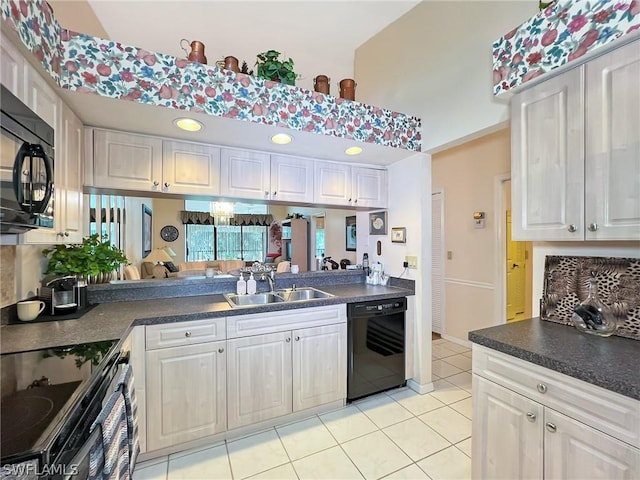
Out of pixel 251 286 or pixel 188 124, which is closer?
pixel 188 124

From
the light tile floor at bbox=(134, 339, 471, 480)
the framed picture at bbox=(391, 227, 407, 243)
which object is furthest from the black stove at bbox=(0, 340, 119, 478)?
the framed picture at bbox=(391, 227, 407, 243)

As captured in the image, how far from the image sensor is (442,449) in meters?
1.93

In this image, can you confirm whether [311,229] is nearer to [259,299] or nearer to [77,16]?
[259,299]

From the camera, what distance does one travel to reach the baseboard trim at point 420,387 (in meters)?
2.66

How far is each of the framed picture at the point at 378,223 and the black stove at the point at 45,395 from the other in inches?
98.6

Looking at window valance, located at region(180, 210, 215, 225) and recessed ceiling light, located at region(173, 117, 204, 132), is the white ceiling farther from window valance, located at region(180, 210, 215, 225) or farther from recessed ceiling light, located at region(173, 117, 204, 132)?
window valance, located at region(180, 210, 215, 225)

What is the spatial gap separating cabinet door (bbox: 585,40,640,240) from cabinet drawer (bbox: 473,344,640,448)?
703 millimetres

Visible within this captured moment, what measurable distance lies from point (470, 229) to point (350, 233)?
1640 mm

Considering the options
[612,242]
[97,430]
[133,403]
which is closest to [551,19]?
[612,242]

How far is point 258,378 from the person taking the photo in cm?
210

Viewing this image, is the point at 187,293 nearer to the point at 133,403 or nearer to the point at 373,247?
the point at 133,403

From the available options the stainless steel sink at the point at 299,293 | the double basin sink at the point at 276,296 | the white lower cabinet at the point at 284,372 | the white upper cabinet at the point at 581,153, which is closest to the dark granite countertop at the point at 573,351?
the white upper cabinet at the point at 581,153

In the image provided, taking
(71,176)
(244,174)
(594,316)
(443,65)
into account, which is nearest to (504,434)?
(594,316)

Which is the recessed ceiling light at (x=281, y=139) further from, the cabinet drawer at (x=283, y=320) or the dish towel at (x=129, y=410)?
the dish towel at (x=129, y=410)
